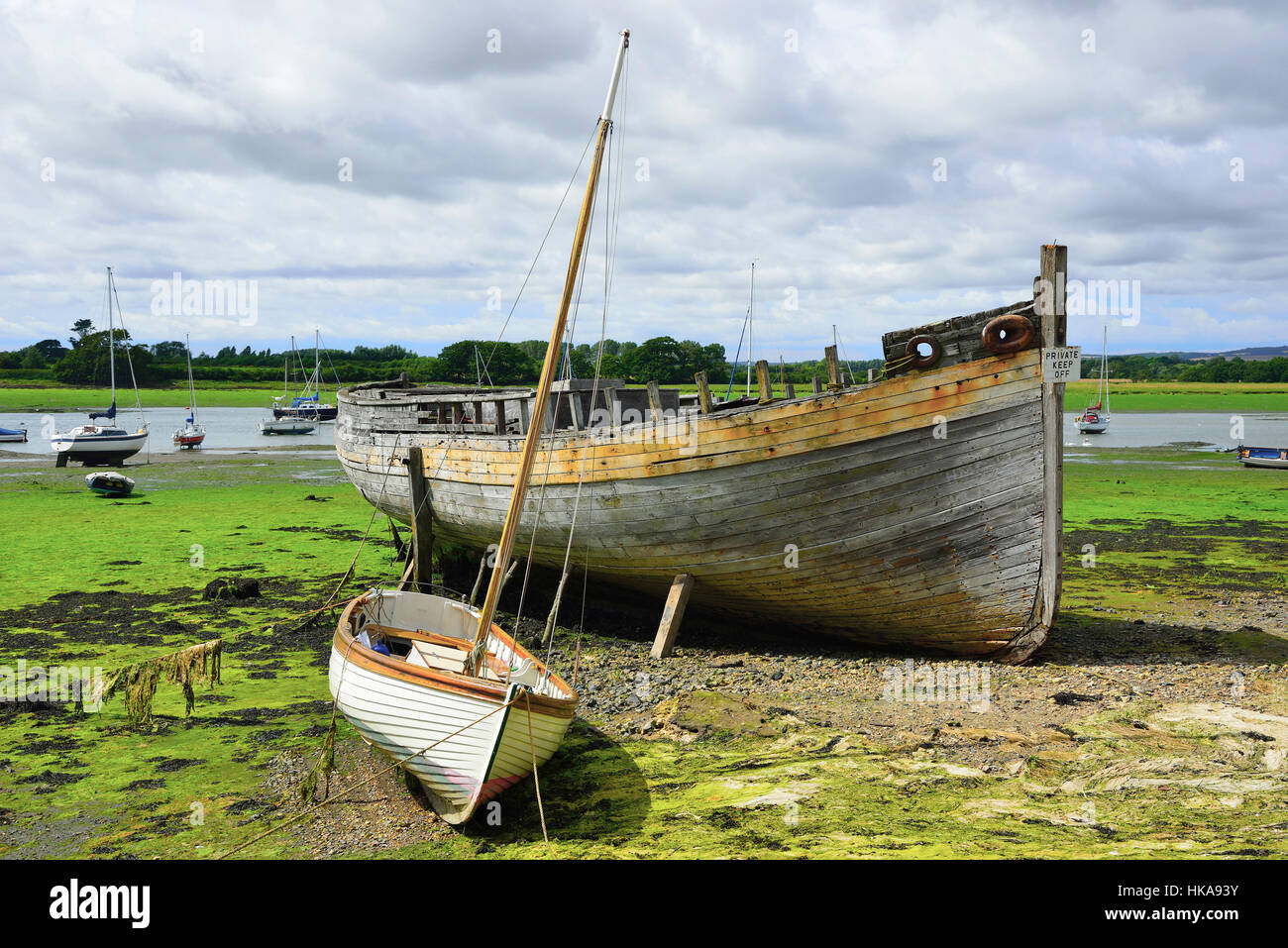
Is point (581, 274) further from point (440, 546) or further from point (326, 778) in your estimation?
point (440, 546)

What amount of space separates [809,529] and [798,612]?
54.9 inches

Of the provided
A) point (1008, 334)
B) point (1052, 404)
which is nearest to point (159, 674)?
point (1008, 334)

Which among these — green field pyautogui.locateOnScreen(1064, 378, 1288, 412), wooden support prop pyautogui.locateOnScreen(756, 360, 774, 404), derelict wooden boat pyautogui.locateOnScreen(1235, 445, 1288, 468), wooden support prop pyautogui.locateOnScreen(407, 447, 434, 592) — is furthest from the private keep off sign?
green field pyautogui.locateOnScreen(1064, 378, 1288, 412)

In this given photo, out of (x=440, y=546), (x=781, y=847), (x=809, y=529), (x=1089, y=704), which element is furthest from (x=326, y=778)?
(x=440, y=546)

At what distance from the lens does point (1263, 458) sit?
115ft

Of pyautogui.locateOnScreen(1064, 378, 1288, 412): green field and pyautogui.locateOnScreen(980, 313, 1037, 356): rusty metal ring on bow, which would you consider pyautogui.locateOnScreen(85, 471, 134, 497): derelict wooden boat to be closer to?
pyautogui.locateOnScreen(980, 313, 1037, 356): rusty metal ring on bow

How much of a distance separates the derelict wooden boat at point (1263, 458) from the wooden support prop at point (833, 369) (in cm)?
3238

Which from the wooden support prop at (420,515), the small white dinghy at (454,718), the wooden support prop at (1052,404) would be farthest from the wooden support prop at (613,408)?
the wooden support prop at (1052,404)

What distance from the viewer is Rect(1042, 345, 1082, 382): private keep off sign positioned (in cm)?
891

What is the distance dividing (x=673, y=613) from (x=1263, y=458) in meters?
34.6

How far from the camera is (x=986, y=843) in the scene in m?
6.02

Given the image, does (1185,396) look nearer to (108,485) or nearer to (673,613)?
(108,485)

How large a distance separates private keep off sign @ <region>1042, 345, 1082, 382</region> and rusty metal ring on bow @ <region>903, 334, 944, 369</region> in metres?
1.04
